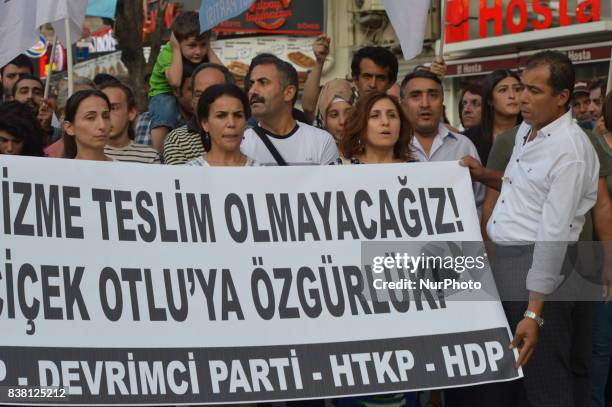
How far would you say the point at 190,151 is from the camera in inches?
247

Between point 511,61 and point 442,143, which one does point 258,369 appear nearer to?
point 442,143

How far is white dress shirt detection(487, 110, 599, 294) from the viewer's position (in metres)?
4.71

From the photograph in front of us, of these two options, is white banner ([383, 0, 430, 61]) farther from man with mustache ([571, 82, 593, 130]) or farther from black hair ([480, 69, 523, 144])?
man with mustache ([571, 82, 593, 130])

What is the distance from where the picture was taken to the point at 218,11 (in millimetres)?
7137

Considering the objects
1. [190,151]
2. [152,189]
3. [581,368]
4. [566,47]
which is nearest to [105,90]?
[190,151]

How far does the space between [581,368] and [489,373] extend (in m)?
0.76

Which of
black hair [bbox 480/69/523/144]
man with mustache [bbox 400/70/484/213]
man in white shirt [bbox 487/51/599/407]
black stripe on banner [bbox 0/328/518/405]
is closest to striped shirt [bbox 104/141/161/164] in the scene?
man with mustache [bbox 400/70/484/213]

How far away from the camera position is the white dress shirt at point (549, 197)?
15.5 feet

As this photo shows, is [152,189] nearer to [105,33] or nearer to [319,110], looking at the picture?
[319,110]

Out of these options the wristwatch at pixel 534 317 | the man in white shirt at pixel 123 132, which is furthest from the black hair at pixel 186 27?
the wristwatch at pixel 534 317

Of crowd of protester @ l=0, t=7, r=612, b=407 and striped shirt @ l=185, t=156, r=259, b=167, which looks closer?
crowd of protester @ l=0, t=7, r=612, b=407

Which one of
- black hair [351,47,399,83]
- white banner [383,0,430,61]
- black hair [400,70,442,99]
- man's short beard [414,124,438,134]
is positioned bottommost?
man's short beard [414,124,438,134]

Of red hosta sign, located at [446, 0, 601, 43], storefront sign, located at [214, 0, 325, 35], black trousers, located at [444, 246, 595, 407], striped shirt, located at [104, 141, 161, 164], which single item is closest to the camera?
black trousers, located at [444, 246, 595, 407]

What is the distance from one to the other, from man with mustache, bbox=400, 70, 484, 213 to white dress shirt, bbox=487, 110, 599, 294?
127 cm
